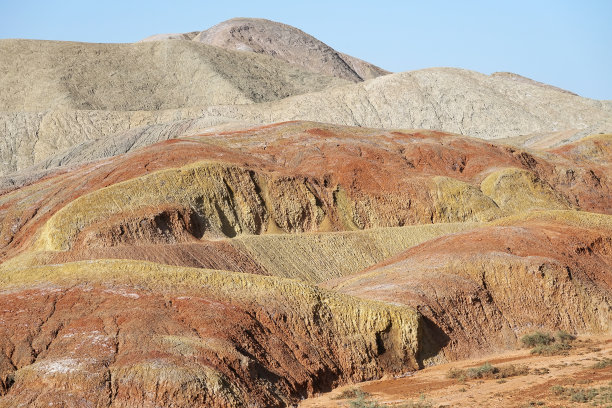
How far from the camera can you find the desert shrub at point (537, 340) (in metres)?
36.0

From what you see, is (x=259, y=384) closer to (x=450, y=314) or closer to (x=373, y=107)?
(x=450, y=314)

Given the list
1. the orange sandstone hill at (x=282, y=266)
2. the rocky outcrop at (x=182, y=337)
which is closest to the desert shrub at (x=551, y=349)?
the orange sandstone hill at (x=282, y=266)

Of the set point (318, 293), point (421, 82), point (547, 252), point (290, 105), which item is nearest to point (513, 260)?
point (547, 252)

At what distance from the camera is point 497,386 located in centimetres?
2878

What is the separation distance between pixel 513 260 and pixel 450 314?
5.45 metres

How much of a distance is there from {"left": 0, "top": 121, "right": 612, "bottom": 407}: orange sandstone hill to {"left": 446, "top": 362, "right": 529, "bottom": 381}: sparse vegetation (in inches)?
92.4

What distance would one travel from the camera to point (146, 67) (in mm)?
145875

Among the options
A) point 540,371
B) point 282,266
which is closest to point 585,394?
Answer: point 540,371

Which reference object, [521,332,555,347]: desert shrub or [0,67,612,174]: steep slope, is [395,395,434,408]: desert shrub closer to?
[521,332,555,347]: desert shrub

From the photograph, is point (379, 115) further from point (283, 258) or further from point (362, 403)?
point (362, 403)

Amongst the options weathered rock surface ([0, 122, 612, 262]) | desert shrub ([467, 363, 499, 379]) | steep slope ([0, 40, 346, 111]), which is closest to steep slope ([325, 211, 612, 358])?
desert shrub ([467, 363, 499, 379])

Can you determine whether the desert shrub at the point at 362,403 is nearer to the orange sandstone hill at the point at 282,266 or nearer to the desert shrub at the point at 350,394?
the desert shrub at the point at 350,394

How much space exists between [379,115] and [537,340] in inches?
3391

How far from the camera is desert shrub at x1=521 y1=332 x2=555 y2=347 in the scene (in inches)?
1416
